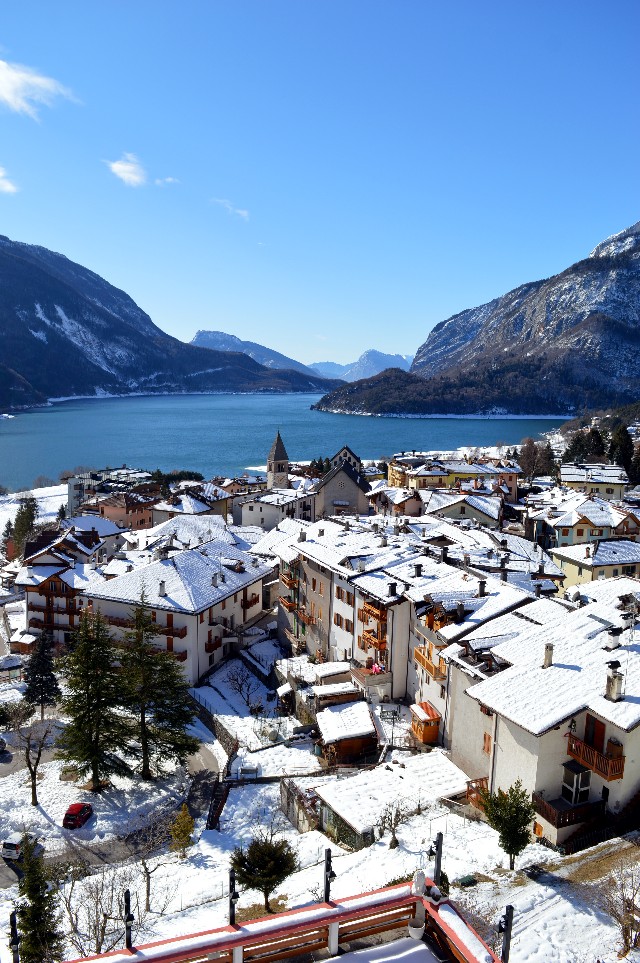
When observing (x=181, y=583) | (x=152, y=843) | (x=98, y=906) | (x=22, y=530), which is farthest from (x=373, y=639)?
(x=22, y=530)

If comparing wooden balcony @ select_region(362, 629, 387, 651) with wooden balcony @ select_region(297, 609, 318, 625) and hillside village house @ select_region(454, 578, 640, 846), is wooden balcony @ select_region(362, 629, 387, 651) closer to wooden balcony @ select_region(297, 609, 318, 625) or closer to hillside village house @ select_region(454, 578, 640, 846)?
wooden balcony @ select_region(297, 609, 318, 625)

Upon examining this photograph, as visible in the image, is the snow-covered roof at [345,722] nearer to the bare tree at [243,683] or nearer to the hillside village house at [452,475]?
the bare tree at [243,683]

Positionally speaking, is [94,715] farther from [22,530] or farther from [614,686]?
[22,530]

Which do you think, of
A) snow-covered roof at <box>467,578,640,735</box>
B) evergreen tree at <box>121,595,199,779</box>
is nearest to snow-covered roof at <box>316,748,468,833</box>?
snow-covered roof at <box>467,578,640,735</box>

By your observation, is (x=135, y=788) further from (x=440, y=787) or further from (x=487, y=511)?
(x=487, y=511)


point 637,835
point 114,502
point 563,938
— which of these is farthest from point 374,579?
point 114,502

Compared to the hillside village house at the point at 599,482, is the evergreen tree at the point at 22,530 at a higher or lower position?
lower

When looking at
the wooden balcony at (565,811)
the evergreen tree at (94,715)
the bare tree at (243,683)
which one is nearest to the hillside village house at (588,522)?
the bare tree at (243,683)
